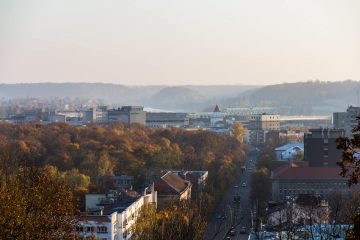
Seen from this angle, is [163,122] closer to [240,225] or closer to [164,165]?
[164,165]

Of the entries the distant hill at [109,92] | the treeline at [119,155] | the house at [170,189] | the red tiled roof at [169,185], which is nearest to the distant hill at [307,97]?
the distant hill at [109,92]

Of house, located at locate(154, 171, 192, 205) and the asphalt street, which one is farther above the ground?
house, located at locate(154, 171, 192, 205)

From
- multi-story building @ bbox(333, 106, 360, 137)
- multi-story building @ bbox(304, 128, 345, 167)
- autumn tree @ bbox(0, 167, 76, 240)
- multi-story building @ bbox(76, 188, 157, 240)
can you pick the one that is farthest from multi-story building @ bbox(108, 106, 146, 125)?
autumn tree @ bbox(0, 167, 76, 240)

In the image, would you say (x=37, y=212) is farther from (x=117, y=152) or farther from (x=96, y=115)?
(x=96, y=115)

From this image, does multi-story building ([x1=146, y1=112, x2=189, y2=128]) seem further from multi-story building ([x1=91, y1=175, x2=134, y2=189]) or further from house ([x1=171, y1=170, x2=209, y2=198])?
multi-story building ([x1=91, y1=175, x2=134, y2=189])

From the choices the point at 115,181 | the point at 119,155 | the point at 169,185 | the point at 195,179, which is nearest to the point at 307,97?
the point at 119,155

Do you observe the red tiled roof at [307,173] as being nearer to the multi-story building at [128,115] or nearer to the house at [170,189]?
the house at [170,189]

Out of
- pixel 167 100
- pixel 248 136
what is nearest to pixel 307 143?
pixel 248 136
